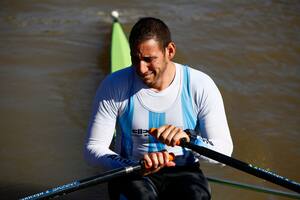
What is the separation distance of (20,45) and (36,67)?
529mm

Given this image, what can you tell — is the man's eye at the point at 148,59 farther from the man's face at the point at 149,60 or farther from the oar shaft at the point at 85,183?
the oar shaft at the point at 85,183

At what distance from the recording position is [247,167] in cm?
276

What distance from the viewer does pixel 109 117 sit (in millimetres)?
3121

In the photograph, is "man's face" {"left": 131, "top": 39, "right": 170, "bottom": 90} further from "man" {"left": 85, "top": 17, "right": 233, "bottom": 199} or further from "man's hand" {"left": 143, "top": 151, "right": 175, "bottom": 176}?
"man's hand" {"left": 143, "top": 151, "right": 175, "bottom": 176}

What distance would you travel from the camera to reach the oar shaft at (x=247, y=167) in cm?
271

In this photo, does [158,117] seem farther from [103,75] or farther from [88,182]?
[103,75]

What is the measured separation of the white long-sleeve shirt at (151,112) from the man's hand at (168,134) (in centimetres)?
27

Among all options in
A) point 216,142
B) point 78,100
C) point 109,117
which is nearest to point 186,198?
point 216,142

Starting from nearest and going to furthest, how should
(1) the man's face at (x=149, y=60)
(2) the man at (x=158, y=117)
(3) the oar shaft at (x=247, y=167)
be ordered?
1. (3) the oar shaft at (x=247, y=167)
2. (1) the man's face at (x=149, y=60)
3. (2) the man at (x=158, y=117)

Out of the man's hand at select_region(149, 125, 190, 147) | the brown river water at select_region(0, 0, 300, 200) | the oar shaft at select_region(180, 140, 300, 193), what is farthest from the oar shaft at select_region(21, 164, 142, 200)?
the brown river water at select_region(0, 0, 300, 200)

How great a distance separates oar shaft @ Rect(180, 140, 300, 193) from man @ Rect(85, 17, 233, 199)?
0.15 m

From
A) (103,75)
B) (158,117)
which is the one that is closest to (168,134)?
(158,117)

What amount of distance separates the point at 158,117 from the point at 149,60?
1.21ft

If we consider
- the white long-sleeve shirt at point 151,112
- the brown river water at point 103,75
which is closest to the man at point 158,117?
the white long-sleeve shirt at point 151,112
